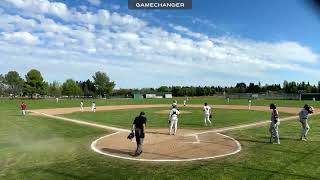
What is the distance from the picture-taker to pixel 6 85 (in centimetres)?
13338

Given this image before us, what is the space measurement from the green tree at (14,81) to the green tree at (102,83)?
1166 inches

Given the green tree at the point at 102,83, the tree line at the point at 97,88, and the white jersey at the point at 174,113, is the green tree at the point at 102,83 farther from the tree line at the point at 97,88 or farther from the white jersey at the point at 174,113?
the white jersey at the point at 174,113

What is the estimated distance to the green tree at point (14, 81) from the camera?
129375 millimetres

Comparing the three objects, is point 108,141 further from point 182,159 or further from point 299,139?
point 299,139

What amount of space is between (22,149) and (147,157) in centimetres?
666

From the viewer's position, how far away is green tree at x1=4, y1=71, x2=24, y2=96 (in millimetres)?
129375

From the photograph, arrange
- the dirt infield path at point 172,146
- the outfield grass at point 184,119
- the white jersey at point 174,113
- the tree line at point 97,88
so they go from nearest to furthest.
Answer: the dirt infield path at point 172,146 < the white jersey at point 174,113 < the outfield grass at point 184,119 < the tree line at point 97,88

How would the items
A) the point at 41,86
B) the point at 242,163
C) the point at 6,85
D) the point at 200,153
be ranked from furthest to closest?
the point at 6,85 → the point at 41,86 → the point at 200,153 → the point at 242,163

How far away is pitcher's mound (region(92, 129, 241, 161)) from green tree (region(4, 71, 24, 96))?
122 metres

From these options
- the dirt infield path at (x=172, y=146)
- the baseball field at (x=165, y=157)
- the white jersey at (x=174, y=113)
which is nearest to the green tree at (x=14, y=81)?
the baseball field at (x=165, y=157)

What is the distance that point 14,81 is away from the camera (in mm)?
130000

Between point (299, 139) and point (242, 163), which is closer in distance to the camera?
point (242, 163)

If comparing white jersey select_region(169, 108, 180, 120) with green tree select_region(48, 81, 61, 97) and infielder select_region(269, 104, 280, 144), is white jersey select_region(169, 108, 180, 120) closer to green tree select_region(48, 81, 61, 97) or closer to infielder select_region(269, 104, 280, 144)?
infielder select_region(269, 104, 280, 144)

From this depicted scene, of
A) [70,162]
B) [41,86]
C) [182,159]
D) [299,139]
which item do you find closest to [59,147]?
[70,162]
